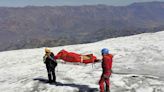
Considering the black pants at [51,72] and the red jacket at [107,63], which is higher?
the red jacket at [107,63]

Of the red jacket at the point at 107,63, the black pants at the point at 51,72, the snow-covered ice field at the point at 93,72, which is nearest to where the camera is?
the red jacket at the point at 107,63

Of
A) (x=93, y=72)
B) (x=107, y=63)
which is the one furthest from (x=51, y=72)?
(x=107, y=63)

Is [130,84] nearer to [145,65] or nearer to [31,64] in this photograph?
[145,65]

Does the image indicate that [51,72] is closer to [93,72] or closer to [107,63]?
[93,72]

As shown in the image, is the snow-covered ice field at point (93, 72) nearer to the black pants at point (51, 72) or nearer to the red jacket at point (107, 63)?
the black pants at point (51, 72)

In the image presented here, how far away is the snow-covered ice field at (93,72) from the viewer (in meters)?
17.5

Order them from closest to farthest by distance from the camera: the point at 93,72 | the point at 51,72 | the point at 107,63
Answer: the point at 107,63 → the point at 51,72 → the point at 93,72

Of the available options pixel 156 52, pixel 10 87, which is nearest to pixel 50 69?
pixel 10 87

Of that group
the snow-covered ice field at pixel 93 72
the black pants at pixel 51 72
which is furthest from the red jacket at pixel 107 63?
the black pants at pixel 51 72

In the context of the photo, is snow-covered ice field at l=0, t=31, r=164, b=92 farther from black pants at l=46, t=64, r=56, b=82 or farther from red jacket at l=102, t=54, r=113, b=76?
red jacket at l=102, t=54, r=113, b=76

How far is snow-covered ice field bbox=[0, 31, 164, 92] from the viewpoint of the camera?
1753 centimetres

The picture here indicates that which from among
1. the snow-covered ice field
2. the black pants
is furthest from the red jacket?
the black pants

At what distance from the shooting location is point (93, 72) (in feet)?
67.4

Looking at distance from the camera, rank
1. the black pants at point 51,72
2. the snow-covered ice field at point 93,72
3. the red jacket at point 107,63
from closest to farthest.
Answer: the red jacket at point 107,63 → the snow-covered ice field at point 93,72 → the black pants at point 51,72
